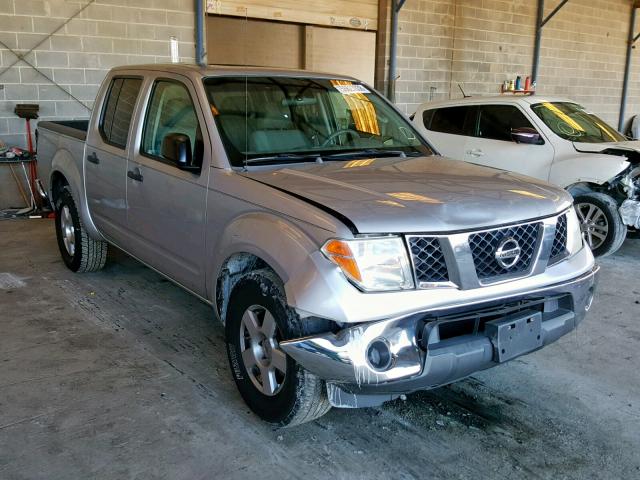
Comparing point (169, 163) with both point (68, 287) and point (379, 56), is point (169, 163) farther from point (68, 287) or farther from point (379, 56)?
point (379, 56)

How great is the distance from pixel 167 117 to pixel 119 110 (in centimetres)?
77

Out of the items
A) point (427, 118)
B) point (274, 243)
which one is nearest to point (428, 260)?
point (274, 243)

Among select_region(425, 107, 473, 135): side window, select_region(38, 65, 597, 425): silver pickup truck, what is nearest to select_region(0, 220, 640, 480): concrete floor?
select_region(38, 65, 597, 425): silver pickup truck

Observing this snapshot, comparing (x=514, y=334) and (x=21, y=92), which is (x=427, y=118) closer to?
(x=21, y=92)

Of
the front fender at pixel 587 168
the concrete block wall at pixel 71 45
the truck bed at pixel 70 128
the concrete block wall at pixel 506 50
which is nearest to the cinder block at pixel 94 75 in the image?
the concrete block wall at pixel 71 45

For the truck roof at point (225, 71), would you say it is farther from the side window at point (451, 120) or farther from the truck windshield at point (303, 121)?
the side window at point (451, 120)

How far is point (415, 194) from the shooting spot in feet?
9.52

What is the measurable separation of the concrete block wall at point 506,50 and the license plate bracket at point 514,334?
9.61m

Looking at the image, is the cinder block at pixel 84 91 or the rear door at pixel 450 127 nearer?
the rear door at pixel 450 127

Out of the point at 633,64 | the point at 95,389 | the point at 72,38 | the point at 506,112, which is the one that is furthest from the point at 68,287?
the point at 633,64

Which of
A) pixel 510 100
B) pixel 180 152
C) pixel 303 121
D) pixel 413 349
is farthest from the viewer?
pixel 510 100

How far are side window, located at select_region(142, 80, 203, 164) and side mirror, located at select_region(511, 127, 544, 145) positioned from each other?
13.1 feet

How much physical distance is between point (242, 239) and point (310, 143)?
102cm

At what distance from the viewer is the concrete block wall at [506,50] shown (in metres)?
12.1
